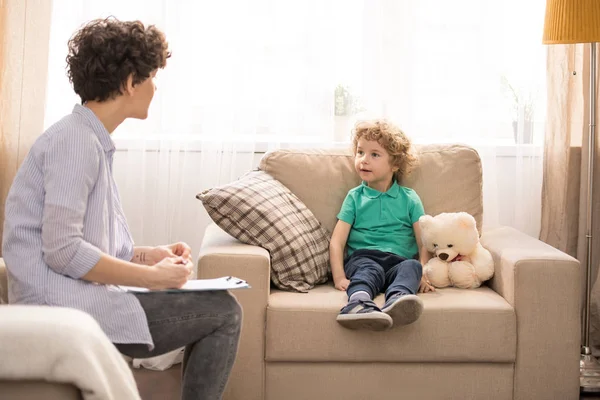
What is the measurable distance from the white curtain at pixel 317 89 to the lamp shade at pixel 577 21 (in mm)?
544

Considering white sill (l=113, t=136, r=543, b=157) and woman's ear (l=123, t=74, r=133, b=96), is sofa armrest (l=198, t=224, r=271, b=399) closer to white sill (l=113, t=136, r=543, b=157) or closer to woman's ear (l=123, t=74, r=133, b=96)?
woman's ear (l=123, t=74, r=133, b=96)

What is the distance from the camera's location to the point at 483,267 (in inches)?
115

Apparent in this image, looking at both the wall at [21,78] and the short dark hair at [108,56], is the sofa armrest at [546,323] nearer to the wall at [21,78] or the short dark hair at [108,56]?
the short dark hair at [108,56]

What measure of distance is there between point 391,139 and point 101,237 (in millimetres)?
1446

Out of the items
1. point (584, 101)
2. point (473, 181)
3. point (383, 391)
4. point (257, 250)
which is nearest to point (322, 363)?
point (383, 391)

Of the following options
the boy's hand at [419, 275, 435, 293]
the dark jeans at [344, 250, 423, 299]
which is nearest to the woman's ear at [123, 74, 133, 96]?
the dark jeans at [344, 250, 423, 299]

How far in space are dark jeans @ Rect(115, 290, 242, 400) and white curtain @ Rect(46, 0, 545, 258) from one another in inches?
66.5

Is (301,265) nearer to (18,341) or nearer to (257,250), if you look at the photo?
(257,250)

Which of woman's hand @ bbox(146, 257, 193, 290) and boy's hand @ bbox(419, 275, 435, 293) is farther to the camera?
boy's hand @ bbox(419, 275, 435, 293)

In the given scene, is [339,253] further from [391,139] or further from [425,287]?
[391,139]

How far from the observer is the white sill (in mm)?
3639

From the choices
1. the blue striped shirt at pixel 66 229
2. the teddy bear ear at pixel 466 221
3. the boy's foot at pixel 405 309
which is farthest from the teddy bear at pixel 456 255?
the blue striped shirt at pixel 66 229

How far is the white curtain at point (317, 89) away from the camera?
143 inches

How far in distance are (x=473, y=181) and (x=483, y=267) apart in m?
0.44
